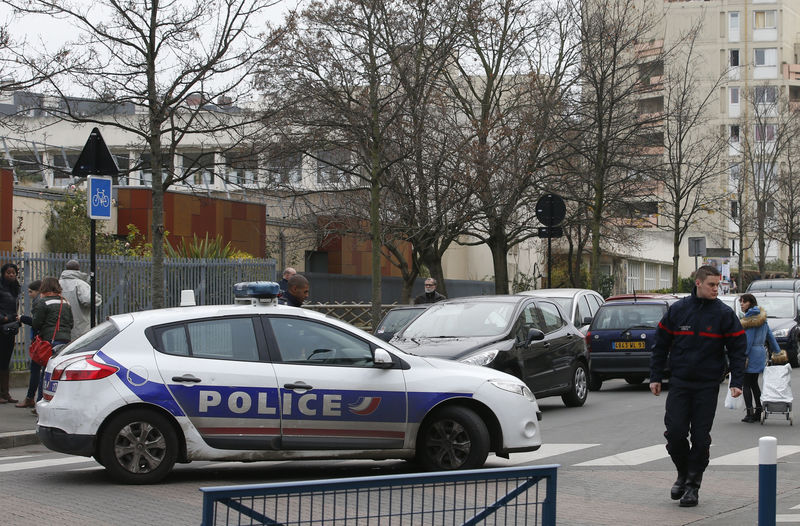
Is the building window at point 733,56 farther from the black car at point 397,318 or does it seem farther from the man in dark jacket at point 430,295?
the black car at point 397,318

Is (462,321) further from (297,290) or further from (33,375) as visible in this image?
(33,375)

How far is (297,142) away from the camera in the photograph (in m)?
23.8

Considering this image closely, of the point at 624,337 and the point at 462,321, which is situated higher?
the point at 462,321

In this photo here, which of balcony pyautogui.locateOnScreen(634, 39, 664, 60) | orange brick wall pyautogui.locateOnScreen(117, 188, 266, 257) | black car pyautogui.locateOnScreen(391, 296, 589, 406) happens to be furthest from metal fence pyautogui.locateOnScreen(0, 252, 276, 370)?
balcony pyautogui.locateOnScreen(634, 39, 664, 60)

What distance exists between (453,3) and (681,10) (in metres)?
59.5

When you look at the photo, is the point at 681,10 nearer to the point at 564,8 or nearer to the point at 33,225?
the point at 564,8

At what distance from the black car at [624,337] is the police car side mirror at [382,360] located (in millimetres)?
10920

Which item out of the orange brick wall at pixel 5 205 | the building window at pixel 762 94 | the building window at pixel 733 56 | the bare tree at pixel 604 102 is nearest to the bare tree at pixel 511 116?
the bare tree at pixel 604 102

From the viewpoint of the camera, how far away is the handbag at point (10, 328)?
49.8 feet

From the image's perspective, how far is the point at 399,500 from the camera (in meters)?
4.00

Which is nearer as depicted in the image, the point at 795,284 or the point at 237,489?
the point at 237,489

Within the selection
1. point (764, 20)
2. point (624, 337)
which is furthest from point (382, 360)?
point (764, 20)

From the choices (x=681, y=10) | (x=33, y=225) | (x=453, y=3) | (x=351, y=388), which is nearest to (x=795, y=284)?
(x=453, y=3)

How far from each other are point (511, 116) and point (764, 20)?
184 ft
